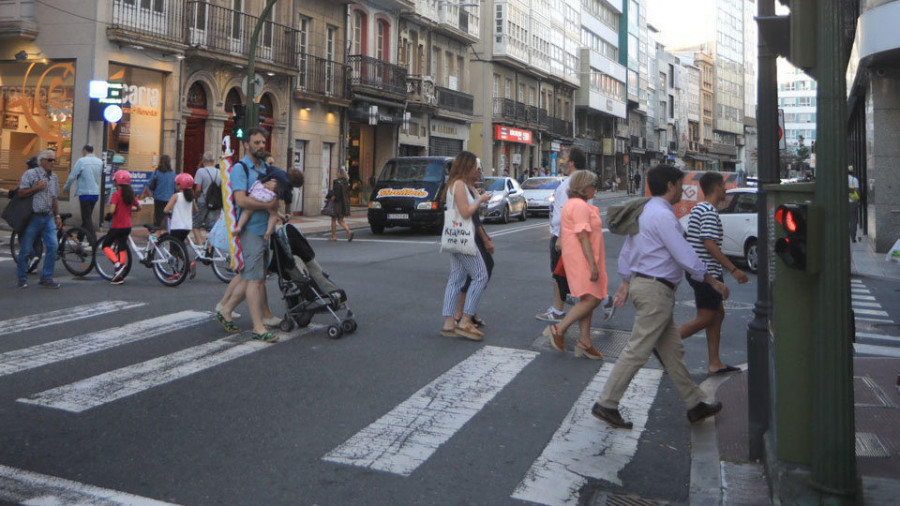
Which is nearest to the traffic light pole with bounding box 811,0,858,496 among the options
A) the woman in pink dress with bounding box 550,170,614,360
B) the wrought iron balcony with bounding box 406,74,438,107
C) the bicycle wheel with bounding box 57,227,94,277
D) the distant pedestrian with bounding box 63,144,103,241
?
the woman in pink dress with bounding box 550,170,614,360

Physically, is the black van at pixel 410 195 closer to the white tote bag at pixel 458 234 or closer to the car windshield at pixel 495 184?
the car windshield at pixel 495 184

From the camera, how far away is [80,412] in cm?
571

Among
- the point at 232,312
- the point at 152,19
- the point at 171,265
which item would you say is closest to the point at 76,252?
the point at 171,265

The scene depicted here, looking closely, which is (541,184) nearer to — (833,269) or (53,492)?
(833,269)

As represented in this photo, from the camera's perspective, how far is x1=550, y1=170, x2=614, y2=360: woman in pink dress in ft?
26.0

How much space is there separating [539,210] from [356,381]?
90.2ft

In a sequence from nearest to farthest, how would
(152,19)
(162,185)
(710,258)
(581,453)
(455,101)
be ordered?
1. (581,453)
2. (710,258)
3. (162,185)
4. (152,19)
5. (455,101)

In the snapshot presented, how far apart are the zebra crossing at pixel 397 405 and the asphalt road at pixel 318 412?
0.7 inches

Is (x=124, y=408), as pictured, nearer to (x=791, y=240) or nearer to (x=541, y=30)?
(x=791, y=240)

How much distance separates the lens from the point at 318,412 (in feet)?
19.2

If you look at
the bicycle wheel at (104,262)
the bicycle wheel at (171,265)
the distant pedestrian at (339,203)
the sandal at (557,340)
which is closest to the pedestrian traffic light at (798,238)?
the sandal at (557,340)

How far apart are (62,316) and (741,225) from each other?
11956 mm

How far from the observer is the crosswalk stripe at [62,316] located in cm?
862

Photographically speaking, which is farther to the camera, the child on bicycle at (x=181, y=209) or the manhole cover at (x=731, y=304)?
the child on bicycle at (x=181, y=209)
